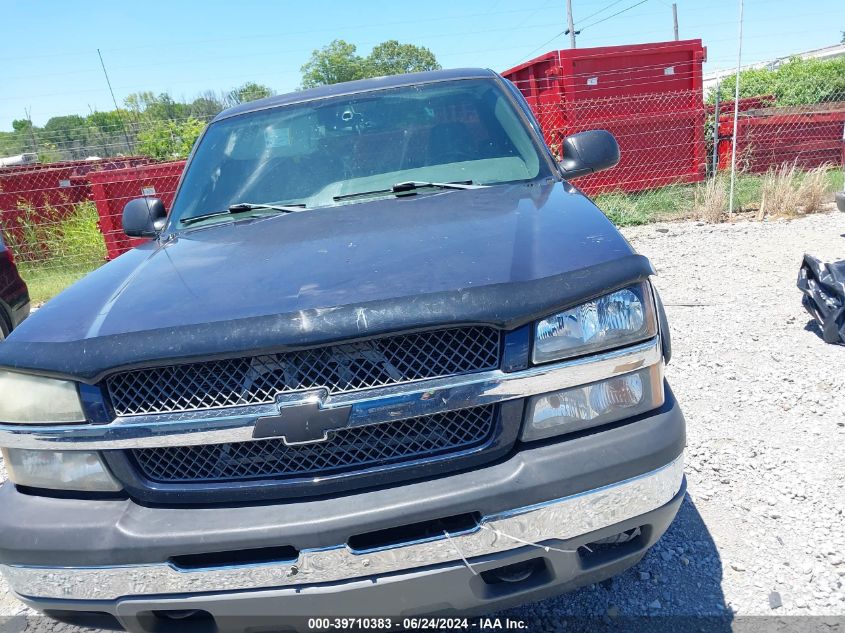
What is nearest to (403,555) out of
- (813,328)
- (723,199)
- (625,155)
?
(813,328)

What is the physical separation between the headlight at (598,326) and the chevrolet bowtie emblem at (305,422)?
0.52m

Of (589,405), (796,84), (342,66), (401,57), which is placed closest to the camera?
(589,405)

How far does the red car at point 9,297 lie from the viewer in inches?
180

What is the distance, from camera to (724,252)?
6996 millimetres

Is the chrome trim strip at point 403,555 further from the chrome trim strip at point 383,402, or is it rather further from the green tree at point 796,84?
the green tree at point 796,84

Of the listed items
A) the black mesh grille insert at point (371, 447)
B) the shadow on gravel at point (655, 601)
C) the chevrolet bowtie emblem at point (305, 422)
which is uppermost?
the chevrolet bowtie emblem at point (305, 422)

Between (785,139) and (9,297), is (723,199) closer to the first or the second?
(785,139)

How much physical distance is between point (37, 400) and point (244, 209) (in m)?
1.29

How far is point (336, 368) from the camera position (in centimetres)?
168

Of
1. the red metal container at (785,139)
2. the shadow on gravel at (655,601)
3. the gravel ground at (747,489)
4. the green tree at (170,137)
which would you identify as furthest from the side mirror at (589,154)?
the green tree at (170,137)

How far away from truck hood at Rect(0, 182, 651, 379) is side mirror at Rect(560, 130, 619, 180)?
74 centimetres

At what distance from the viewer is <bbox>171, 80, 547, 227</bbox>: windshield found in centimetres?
293

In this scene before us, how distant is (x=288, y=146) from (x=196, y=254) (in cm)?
97

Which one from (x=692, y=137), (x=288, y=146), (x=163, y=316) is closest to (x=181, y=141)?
(x=692, y=137)
